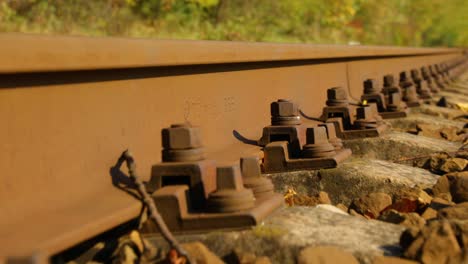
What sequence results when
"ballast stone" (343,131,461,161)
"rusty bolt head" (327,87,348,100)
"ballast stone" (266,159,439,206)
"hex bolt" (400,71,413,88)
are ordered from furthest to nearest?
1. "hex bolt" (400,71,413,88)
2. "rusty bolt head" (327,87,348,100)
3. "ballast stone" (343,131,461,161)
4. "ballast stone" (266,159,439,206)

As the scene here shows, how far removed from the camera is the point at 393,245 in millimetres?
2271

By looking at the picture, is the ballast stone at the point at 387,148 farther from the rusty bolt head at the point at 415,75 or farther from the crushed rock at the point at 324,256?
the rusty bolt head at the point at 415,75

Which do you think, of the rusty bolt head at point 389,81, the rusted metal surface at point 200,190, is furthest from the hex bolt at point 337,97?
the rusty bolt head at point 389,81

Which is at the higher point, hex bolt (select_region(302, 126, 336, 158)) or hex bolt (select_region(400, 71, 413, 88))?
hex bolt (select_region(400, 71, 413, 88))

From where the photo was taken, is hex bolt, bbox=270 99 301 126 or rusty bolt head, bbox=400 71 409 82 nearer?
hex bolt, bbox=270 99 301 126

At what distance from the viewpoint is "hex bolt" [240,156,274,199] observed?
263 centimetres

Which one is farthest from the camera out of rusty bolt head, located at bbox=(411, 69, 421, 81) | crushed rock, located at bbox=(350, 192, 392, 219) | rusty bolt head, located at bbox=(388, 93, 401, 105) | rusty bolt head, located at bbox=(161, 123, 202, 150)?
rusty bolt head, located at bbox=(411, 69, 421, 81)

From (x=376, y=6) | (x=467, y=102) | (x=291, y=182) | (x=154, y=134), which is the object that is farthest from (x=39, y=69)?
(x=376, y=6)

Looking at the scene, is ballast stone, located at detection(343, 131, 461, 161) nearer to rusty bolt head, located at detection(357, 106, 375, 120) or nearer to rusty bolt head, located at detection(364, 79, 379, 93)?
rusty bolt head, located at detection(357, 106, 375, 120)

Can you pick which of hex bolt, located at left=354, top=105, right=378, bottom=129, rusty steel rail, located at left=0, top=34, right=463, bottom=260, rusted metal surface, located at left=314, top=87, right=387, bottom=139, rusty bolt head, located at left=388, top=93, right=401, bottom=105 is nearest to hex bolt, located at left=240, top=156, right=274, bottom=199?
rusty steel rail, located at left=0, top=34, right=463, bottom=260

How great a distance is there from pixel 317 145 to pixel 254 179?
86 centimetres

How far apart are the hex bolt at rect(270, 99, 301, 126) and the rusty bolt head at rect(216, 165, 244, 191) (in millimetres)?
1232

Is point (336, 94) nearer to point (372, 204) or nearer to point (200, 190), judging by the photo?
point (372, 204)

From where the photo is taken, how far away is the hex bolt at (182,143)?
2545mm
